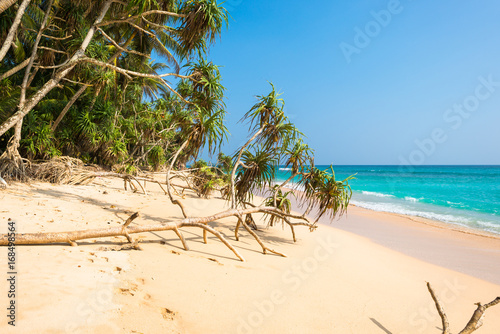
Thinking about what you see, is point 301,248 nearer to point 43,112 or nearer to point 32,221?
point 32,221

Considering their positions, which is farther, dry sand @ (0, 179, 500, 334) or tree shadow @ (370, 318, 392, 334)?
tree shadow @ (370, 318, 392, 334)

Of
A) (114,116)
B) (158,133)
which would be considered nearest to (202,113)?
(158,133)

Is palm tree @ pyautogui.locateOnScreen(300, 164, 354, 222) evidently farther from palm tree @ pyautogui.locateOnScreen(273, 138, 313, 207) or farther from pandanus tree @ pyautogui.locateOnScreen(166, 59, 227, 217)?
pandanus tree @ pyautogui.locateOnScreen(166, 59, 227, 217)

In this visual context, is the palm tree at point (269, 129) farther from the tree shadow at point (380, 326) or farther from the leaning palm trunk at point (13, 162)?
the leaning palm trunk at point (13, 162)

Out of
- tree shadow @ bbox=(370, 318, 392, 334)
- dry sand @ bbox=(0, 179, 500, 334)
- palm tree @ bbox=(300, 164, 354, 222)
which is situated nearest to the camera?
dry sand @ bbox=(0, 179, 500, 334)

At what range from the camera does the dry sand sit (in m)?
1.91

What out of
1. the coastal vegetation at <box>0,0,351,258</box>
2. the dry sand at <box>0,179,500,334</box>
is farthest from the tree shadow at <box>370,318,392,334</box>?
the coastal vegetation at <box>0,0,351,258</box>

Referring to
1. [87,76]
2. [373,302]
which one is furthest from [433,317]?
[87,76]

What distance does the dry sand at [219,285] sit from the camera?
191cm

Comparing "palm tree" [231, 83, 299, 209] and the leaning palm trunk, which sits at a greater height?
Result: "palm tree" [231, 83, 299, 209]

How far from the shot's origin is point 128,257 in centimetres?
288

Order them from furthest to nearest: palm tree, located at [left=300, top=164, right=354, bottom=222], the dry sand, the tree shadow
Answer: palm tree, located at [left=300, top=164, right=354, bottom=222], the tree shadow, the dry sand

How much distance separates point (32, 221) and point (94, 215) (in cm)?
100

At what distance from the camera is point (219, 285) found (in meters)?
2.66
